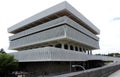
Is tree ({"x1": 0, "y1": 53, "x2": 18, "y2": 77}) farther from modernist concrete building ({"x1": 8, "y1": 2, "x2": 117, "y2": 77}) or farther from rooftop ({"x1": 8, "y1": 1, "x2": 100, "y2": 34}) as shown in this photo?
rooftop ({"x1": 8, "y1": 1, "x2": 100, "y2": 34})

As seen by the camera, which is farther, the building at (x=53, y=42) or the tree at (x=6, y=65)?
the building at (x=53, y=42)

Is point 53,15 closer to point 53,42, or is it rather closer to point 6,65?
point 53,42

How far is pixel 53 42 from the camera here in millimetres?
44531

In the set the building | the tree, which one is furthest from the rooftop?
the tree

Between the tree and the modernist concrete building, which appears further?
the modernist concrete building

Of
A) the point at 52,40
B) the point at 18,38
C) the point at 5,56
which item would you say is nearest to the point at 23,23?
the point at 18,38

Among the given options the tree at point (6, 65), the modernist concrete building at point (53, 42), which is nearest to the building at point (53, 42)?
the modernist concrete building at point (53, 42)

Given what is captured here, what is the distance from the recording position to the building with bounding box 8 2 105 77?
107 feet

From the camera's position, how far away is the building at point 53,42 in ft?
107

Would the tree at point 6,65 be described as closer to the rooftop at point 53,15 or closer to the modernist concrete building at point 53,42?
the modernist concrete building at point 53,42

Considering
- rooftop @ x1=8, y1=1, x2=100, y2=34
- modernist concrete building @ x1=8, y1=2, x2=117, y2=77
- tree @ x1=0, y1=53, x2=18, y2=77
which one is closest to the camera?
tree @ x1=0, y1=53, x2=18, y2=77

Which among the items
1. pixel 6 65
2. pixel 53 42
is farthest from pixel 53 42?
pixel 6 65

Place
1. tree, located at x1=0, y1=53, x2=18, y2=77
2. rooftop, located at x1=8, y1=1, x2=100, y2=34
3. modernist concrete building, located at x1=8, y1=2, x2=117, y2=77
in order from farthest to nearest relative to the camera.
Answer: rooftop, located at x1=8, y1=1, x2=100, y2=34
modernist concrete building, located at x1=8, y1=2, x2=117, y2=77
tree, located at x1=0, y1=53, x2=18, y2=77

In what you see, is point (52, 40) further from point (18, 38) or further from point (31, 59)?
point (18, 38)
